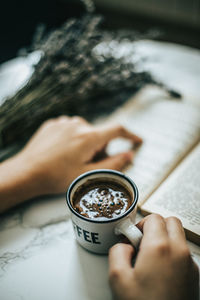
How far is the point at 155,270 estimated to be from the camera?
0.42 m

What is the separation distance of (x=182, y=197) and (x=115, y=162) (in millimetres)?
213

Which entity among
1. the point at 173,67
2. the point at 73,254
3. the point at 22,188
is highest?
the point at 22,188

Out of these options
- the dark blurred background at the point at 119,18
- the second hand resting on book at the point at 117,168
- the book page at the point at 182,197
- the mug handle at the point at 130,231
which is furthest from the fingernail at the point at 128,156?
the dark blurred background at the point at 119,18

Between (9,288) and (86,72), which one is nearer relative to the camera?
(9,288)

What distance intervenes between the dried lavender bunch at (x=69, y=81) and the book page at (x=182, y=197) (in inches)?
17.4

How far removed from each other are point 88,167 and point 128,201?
20cm

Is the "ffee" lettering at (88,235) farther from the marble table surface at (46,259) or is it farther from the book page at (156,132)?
the book page at (156,132)

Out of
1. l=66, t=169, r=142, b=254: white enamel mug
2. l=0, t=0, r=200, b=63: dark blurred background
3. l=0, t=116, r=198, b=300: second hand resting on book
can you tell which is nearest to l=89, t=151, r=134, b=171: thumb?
l=0, t=116, r=198, b=300: second hand resting on book

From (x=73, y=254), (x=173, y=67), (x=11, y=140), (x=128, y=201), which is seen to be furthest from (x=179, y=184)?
(x=173, y=67)

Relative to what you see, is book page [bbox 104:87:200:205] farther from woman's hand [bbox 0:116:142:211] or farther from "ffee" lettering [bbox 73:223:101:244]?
"ffee" lettering [bbox 73:223:101:244]

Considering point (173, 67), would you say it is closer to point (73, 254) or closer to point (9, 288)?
point (73, 254)

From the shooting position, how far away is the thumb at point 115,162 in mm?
733

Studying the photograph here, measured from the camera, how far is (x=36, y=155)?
73cm

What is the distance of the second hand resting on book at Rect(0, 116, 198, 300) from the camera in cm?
42
